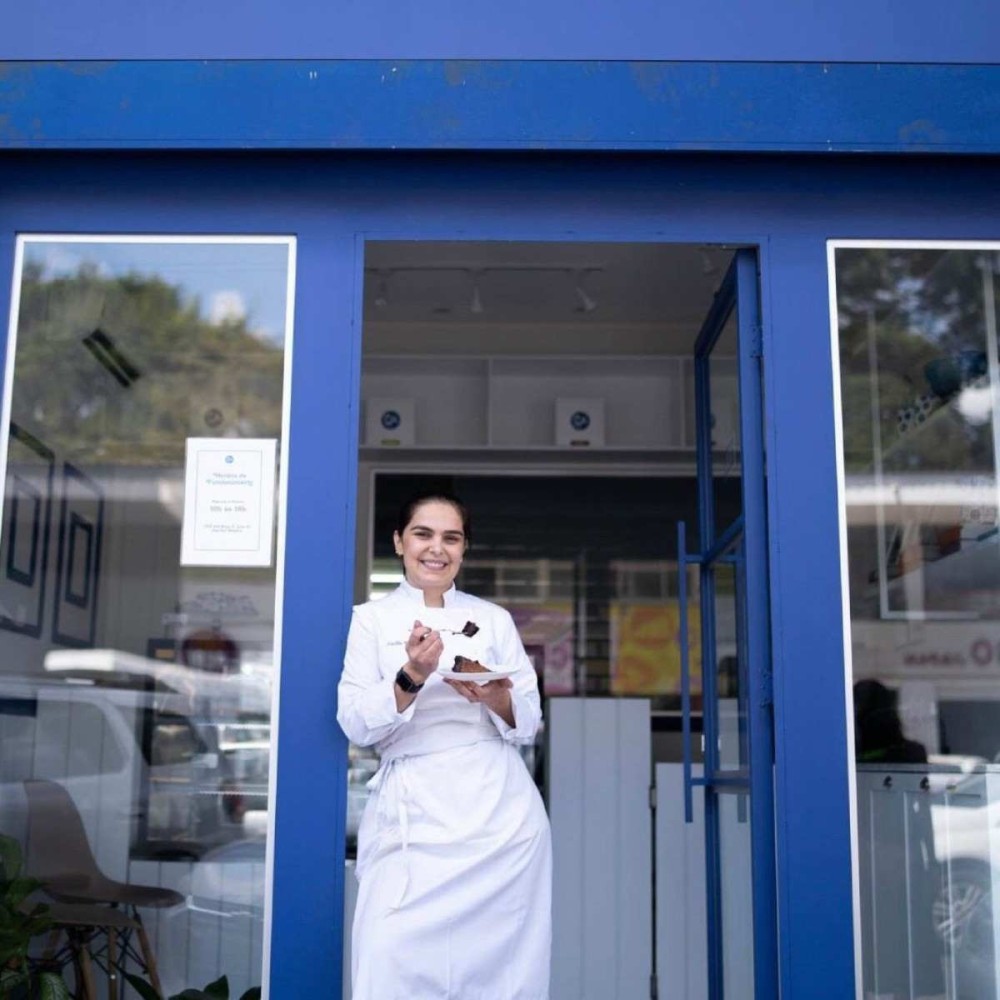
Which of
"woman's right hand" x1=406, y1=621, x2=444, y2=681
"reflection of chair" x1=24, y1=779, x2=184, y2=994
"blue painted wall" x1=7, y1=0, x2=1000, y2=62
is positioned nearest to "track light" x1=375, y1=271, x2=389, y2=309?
"reflection of chair" x1=24, y1=779, x2=184, y2=994

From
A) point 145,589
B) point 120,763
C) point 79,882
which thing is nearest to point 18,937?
point 79,882

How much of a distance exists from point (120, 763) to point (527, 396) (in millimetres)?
2411

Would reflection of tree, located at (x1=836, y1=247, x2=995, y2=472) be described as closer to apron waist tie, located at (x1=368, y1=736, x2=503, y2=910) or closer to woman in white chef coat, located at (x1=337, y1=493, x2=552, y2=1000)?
woman in white chef coat, located at (x1=337, y1=493, x2=552, y2=1000)

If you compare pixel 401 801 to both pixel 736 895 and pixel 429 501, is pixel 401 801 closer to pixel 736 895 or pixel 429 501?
pixel 429 501

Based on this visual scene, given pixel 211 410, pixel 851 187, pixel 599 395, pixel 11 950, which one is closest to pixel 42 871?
pixel 11 950

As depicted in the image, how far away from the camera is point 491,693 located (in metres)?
3.15

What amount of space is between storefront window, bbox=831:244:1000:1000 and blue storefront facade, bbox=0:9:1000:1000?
0.02 m

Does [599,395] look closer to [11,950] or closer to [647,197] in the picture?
[647,197]

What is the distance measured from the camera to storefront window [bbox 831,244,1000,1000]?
3.58 m

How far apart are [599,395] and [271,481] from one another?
347 cm

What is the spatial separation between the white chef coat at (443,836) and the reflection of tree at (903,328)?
1066 mm

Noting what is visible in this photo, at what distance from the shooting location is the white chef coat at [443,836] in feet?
10.1

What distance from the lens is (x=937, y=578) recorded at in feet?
17.4

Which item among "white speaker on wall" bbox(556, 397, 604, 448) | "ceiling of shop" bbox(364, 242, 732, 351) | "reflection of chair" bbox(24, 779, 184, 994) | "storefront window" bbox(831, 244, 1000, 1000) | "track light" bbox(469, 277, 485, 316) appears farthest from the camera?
"white speaker on wall" bbox(556, 397, 604, 448)
